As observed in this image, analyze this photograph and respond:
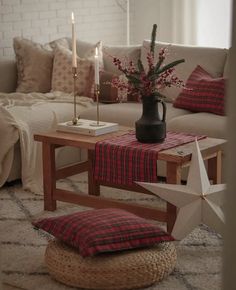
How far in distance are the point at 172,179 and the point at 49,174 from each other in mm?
802

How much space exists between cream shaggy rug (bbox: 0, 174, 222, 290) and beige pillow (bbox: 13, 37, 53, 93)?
1385 mm

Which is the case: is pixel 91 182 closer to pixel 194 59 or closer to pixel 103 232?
pixel 103 232

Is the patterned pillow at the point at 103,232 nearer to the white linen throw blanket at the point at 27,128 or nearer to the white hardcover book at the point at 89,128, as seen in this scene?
the white hardcover book at the point at 89,128

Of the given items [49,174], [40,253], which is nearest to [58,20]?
[49,174]

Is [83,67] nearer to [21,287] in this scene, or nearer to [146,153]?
[146,153]

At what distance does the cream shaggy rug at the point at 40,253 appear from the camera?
227 centimetres

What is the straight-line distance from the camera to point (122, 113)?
156 inches

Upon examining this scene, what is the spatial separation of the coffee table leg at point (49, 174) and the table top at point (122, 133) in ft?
0.20

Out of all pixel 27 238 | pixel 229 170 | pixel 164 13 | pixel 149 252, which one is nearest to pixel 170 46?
pixel 164 13

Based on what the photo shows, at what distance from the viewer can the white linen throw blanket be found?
360 centimetres

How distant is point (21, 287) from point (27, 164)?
1500mm

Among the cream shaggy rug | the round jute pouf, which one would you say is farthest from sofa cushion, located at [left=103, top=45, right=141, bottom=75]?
the round jute pouf

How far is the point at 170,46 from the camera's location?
4297 millimetres

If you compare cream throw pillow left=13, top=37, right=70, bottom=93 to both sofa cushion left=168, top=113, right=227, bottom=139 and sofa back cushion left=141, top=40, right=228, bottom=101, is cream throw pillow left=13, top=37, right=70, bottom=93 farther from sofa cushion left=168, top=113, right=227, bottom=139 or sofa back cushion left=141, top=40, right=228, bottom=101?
sofa cushion left=168, top=113, right=227, bottom=139
